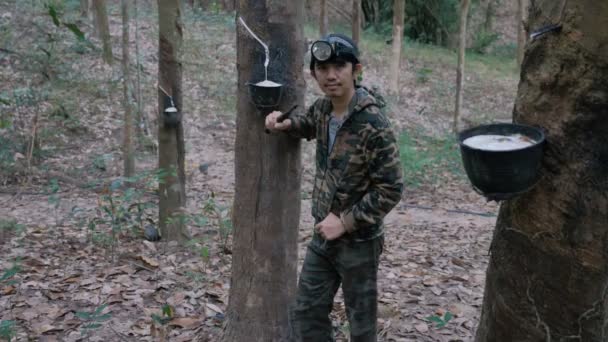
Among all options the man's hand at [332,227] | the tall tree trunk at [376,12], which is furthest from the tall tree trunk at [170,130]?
the tall tree trunk at [376,12]

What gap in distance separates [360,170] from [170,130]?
3672mm

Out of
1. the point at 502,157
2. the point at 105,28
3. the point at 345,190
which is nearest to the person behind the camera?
the point at 502,157

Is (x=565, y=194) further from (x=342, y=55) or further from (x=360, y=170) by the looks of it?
(x=342, y=55)

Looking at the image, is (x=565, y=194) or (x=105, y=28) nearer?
(x=565, y=194)

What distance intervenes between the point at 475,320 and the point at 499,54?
2578cm

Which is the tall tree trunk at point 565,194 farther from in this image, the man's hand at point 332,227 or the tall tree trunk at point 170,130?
the tall tree trunk at point 170,130

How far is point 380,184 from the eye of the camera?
8.96 feet

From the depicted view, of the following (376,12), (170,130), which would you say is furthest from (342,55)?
(376,12)

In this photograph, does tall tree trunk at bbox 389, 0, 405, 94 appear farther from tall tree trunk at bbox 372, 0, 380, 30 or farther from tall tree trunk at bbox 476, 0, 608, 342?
tall tree trunk at bbox 476, 0, 608, 342

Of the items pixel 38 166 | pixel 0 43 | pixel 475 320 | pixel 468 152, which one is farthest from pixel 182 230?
pixel 0 43

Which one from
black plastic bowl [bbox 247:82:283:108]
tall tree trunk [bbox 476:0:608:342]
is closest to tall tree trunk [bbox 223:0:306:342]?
black plastic bowl [bbox 247:82:283:108]

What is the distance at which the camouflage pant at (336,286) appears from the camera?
Result: 2.89 meters

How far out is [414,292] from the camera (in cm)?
477

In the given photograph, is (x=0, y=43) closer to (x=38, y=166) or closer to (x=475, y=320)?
(x=38, y=166)
